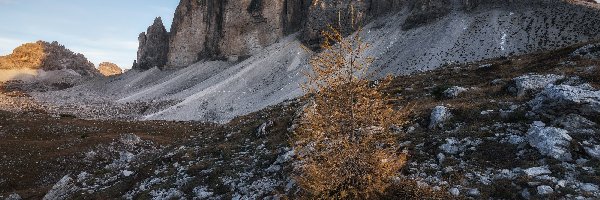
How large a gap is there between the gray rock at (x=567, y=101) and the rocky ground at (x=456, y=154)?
4 cm

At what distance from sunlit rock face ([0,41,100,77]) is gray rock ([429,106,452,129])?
20141 centimetres

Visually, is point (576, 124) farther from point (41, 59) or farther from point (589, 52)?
point (41, 59)

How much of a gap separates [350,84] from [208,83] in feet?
351

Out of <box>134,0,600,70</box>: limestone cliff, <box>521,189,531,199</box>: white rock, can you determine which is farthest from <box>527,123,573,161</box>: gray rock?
<box>134,0,600,70</box>: limestone cliff

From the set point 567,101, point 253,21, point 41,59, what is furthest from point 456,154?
point 41,59

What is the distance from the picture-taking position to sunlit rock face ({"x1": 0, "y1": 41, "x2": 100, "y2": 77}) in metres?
183

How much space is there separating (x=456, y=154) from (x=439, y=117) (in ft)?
12.5

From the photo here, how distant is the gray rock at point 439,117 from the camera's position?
1881cm

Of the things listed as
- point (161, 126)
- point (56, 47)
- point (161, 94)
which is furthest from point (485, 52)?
point (56, 47)

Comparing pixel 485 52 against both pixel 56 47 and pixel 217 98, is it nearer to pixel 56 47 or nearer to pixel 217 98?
pixel 217 98

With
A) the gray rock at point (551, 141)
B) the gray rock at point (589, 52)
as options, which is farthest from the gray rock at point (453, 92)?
the gray rock at point (589, 52)

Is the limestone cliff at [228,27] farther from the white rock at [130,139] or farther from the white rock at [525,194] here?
the white rock at [525,194]

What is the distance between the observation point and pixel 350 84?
11898 millimetres

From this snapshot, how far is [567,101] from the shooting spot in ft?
55.4
